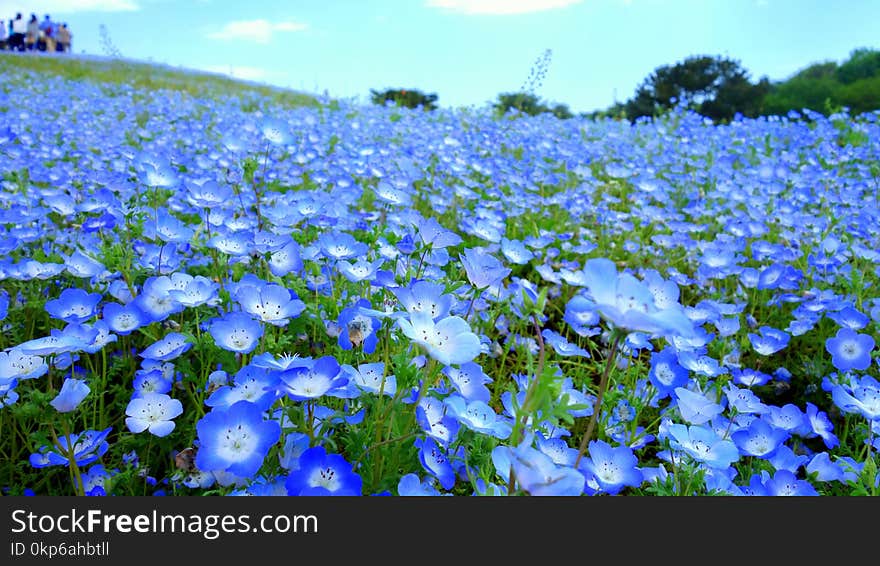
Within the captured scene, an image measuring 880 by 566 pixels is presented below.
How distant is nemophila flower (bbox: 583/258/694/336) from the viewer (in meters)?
0.86

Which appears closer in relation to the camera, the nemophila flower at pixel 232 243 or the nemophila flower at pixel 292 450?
the nemophila flower at pixel 292 450

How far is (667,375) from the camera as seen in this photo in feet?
6.00

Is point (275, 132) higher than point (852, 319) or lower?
higher

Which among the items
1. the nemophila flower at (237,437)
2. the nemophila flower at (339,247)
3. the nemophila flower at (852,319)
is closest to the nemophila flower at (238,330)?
the nemophila flower at (237,437)

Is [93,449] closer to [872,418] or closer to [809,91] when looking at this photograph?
[872,418]

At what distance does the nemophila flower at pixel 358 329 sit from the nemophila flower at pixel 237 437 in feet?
1.46

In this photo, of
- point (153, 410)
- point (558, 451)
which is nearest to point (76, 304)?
point (153, 410)

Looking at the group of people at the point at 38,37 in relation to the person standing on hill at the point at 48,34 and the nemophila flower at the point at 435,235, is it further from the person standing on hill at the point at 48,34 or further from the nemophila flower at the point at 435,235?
A: the nemophila flower at the point at 435,235

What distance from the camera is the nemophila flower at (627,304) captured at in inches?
34.0

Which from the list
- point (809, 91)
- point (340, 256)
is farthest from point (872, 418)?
point (809, 91)

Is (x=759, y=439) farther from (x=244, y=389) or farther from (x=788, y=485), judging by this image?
(x=244, y=389)

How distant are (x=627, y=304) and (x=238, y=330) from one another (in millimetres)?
939

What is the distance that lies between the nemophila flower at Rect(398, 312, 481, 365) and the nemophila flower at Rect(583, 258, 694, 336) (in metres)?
0.28

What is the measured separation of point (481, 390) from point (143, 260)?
1.24m
